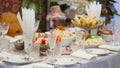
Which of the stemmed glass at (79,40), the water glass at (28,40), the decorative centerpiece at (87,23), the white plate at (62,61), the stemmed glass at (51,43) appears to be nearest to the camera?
the white plate at (62,61)

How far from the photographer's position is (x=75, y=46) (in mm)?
2115

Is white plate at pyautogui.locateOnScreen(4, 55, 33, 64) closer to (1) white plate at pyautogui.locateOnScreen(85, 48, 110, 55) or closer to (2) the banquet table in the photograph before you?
(2) the banquet table

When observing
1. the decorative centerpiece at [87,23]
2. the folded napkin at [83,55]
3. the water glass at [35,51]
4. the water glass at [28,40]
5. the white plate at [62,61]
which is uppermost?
the decorative centerpiece at [87,23]

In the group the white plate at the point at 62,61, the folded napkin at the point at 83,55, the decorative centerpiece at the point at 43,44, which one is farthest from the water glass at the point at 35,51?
the folded napkin at the point at 83,55

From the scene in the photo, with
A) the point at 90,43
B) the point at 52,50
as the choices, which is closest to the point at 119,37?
the point at 90,43

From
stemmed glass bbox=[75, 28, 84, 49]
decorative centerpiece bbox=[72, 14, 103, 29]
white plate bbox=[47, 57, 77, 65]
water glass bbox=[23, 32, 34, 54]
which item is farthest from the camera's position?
decorative centerpiece bbox=[72, 14, 103, 29]

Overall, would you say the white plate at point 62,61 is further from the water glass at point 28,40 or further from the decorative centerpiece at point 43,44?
the water glass at point 28,40

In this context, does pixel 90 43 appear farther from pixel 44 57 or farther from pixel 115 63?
pixel 44 57

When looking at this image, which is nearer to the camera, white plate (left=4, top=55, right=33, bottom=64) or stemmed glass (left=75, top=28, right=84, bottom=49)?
white plate (left=4, top=55, right=33, bottom=64)

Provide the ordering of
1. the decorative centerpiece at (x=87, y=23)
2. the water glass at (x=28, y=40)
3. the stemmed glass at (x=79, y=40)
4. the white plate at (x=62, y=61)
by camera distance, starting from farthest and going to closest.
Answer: the decorative centerpiece at (x=87, y=23) < the stemmed glass at (x=79, y=40) < the water glass at (x=28, y=40) < the white plate at (x=62, y=61)

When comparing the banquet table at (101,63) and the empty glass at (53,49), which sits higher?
the empty glass at (53,49)

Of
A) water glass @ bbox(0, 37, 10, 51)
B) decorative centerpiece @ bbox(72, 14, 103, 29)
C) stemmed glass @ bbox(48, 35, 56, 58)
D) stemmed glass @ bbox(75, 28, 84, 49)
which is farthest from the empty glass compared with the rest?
decorative centerpiece @ bbox(72, 14, 103, 29)

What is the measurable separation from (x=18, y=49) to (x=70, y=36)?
17.9 inches

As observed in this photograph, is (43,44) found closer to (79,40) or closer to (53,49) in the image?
(53,49)
